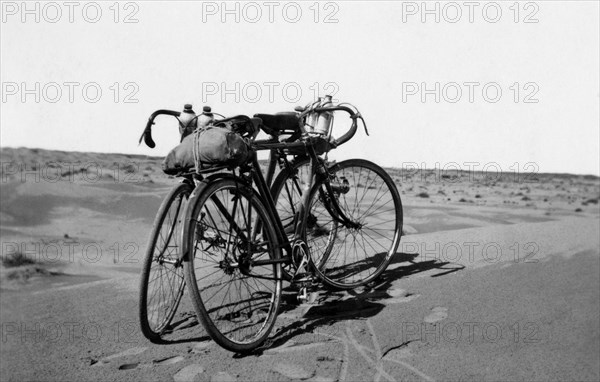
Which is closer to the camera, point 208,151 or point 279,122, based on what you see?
point 208,151

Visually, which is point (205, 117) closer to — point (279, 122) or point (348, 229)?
point (279, 122)

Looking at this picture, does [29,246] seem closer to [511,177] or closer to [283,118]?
[283,118]

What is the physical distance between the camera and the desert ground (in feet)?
9.52

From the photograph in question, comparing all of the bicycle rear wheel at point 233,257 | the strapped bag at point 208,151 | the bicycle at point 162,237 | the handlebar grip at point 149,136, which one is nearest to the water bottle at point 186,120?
the bicycle at point 162,237

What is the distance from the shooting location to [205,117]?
3279 mm

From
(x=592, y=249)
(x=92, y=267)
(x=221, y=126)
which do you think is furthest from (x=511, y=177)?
(x=221, y=126)

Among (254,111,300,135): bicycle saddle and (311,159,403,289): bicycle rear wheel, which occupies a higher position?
(254,111,300,135): bicycle saddle

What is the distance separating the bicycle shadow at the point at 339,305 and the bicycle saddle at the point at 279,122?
117 cm

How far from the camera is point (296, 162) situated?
157 inches

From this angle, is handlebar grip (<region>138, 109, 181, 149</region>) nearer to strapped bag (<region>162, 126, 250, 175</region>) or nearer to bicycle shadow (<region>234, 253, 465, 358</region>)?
strapped bag (<region>162, 126, 250, 175</region>)

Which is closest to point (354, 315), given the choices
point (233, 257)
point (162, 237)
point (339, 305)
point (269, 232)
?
point (339, 305)

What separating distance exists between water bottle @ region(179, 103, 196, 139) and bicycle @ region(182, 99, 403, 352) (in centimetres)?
37

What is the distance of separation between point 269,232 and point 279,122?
777 millimetres

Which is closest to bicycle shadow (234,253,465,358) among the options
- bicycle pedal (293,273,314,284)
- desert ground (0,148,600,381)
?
desert ground (0,148,600,381)
